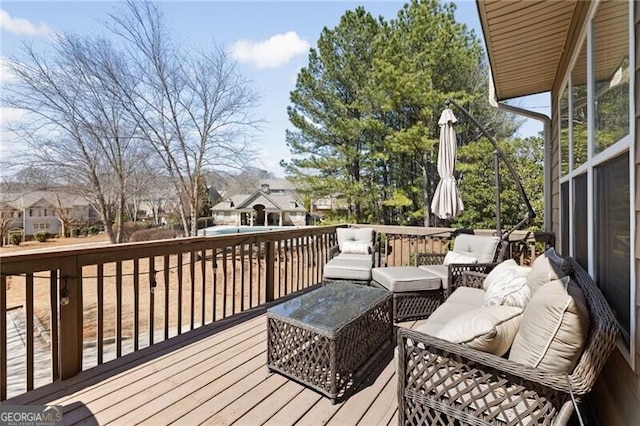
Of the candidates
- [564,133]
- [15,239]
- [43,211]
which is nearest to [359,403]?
[564,133]

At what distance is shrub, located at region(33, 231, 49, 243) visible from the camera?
663 inches

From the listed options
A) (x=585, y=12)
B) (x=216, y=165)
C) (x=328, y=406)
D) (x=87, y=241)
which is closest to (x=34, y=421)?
(x=328, y=406)

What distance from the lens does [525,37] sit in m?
2.96

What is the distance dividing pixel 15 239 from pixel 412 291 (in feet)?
61.6

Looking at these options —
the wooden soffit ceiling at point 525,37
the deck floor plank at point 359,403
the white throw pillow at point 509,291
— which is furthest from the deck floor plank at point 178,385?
the wooden soffit ceiling at point 525,37

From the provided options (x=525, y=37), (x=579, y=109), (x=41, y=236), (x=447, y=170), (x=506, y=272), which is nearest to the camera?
(x=506, y=272)

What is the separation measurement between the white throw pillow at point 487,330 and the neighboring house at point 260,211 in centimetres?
2887

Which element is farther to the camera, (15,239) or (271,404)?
(15,239)

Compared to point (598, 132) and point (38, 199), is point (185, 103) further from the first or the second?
point (598, 132)

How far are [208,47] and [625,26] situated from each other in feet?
47.6

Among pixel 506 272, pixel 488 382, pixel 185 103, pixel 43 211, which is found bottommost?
pixel 488 382

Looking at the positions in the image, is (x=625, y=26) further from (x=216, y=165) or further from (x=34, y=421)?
(x=216, y=165)

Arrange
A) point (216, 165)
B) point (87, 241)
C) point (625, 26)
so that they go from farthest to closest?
1. point (87, 241)
2. point (216, 165)
3. point (625, 26)

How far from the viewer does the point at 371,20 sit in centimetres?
1332
